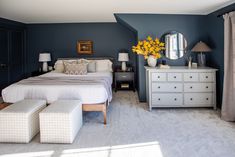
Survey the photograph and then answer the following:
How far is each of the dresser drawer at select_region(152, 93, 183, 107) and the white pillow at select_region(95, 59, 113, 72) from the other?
204 cm

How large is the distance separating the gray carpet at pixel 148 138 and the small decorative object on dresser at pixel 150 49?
1197 mm

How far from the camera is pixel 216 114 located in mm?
4016

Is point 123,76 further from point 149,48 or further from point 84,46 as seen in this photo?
point 149,48

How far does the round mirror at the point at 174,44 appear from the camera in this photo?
193 inches

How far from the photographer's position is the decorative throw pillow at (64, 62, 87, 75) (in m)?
5.23

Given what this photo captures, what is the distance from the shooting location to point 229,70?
3.62 m

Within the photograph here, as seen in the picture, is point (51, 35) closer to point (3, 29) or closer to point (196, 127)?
point (3, 29)

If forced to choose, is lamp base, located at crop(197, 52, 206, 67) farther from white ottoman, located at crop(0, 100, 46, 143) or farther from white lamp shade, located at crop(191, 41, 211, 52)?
white ottoman, located at crop(0, 100, 46, 143)

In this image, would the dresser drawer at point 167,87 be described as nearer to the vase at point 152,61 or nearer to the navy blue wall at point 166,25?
the vase at point 152,61

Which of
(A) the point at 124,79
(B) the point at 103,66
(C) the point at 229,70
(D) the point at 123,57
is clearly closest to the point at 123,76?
(A) the point at 124,79

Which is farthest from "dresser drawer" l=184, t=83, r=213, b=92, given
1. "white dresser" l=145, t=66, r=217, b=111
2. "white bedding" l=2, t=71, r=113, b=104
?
"white bedding" l=2, t=71, r=113, b=104

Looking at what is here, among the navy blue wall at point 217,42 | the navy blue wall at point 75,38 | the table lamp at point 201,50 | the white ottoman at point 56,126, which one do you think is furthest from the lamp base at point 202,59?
the white ottoman at point 56,126

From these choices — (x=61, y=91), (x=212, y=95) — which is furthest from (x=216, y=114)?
(x=61, y=91)

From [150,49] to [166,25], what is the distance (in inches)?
29.9
